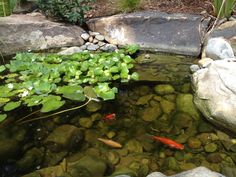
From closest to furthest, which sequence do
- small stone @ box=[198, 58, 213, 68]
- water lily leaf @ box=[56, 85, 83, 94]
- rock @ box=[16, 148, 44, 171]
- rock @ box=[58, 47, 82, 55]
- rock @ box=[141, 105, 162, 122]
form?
rock @ box=[16, 148, 44, 171] → rock @ box=[141, 105, 162, 122] → water lily leaf @ box=[56, 85, 83, 94] → small stone @ box=[198, 58, 213, 68] → rock @ box=[58, 47, 82, 55]

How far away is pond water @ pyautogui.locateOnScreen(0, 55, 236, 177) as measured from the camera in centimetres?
270

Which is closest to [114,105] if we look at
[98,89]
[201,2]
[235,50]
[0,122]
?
[98,89]

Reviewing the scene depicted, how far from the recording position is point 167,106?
357cm

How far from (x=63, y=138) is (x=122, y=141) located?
572 millimetres

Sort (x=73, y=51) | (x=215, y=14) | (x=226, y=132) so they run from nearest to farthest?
(x=226, y=132), (x=73, y=51), (x=215, y=14)

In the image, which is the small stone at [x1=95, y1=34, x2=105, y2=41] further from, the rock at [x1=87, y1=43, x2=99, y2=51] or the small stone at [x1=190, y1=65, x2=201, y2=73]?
the small stone at [x1=190, y1=65, x2=201, y2=73]

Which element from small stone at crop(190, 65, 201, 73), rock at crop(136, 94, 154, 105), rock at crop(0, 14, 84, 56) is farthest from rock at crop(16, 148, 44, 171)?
rock at crop(0, 14, 84, 56)

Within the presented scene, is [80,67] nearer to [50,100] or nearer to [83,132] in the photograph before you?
[50,100]

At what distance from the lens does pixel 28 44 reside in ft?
16.8

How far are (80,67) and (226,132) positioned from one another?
2.08 m

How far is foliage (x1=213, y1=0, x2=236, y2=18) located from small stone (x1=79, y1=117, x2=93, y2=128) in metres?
2.97

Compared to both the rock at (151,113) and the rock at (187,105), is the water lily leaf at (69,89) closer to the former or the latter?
the rock at (151,113)

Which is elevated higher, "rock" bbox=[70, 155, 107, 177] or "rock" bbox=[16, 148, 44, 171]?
"rock" bbox=[70, 155, 107, 177]

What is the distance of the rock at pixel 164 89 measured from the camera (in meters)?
3.82
